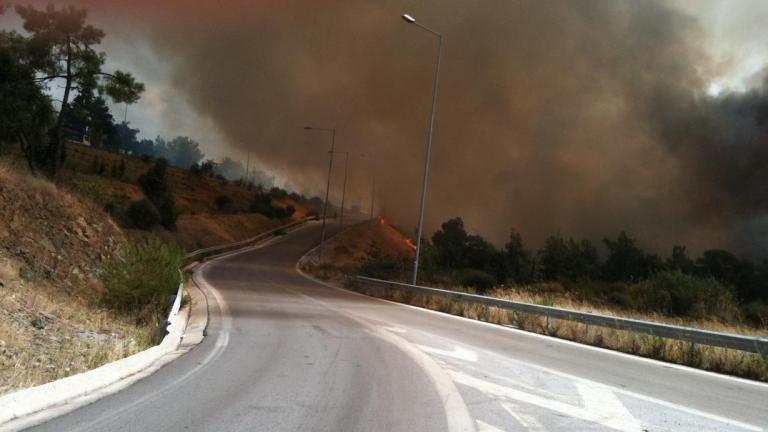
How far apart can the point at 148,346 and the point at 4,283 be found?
5097 mm

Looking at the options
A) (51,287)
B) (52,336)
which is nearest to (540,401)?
(52,336)

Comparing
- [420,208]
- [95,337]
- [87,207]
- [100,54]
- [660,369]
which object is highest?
[100,54]

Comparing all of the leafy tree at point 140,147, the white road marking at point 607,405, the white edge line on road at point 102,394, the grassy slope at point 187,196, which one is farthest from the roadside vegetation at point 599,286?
the leafy tree at point 140,147

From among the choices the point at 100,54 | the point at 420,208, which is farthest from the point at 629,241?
the point at 100,54

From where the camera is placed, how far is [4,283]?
11922mm

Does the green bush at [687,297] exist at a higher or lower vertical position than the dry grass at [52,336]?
higher

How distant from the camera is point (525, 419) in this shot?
5629 mm

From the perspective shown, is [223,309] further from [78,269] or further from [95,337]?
[95,337]

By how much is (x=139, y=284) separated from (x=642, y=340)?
11193mm

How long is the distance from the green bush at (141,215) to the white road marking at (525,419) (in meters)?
51.8

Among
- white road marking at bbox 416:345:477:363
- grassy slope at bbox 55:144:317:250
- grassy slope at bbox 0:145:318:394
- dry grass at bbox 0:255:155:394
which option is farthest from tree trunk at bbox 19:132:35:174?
grassy slope at bbox 55:144:317:250

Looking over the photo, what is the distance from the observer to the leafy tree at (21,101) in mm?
20422

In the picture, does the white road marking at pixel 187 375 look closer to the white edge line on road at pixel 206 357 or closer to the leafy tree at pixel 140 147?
the white edge line on road at pixel 206 357

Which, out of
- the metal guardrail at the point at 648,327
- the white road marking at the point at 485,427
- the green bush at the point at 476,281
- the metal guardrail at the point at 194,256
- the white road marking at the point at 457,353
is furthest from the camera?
the green bush at the point at 476,281
